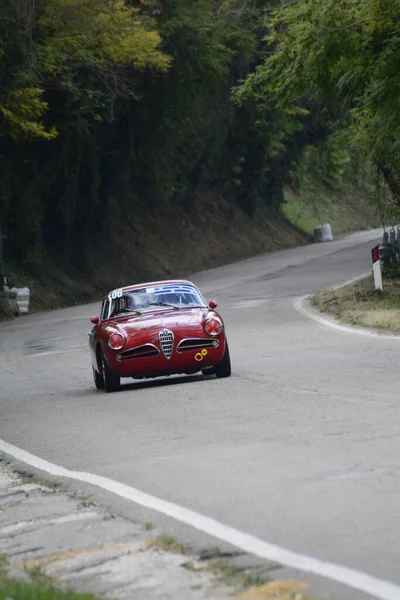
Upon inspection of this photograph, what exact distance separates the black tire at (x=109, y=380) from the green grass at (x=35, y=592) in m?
9.81

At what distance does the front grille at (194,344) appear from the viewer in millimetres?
15312

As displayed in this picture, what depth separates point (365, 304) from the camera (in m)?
25.6

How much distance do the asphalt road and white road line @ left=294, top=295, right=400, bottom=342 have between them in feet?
0.86

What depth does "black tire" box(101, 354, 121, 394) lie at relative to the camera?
614 inches

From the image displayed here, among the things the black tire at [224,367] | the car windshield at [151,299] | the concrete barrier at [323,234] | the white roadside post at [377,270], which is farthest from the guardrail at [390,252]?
the concrete barrier at [323,234]

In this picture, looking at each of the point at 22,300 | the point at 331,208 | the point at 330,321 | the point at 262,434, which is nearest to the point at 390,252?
the point at 330,321

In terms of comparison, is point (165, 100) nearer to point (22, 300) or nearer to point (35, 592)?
point (22, 300)

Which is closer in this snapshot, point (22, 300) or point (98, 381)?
point (98, 381)

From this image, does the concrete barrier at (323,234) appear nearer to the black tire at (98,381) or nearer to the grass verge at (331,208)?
the grass verge at (331,208)

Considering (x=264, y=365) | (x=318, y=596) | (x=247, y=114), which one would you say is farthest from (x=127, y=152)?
(x=318, y=596)

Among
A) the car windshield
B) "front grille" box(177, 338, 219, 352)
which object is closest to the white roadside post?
the car windshield

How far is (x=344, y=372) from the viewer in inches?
579

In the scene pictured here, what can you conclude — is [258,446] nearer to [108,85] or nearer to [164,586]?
[164,586]

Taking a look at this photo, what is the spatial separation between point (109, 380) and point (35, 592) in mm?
10333
